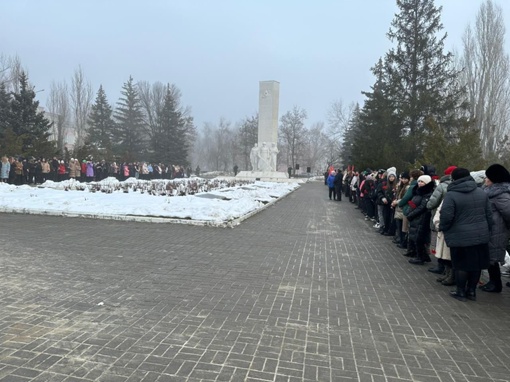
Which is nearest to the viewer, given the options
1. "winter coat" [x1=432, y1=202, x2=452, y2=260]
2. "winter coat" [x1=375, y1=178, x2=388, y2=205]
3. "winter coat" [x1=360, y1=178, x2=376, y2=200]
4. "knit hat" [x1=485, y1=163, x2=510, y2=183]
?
"knit hat" [x1=485, y1=163, x2=510, y2=183]

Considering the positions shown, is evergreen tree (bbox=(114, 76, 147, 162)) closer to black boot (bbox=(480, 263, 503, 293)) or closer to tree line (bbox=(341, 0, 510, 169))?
tree line (bbox=(341, 0, 510, 169))

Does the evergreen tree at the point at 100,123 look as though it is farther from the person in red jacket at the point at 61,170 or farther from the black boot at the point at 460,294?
the black boot at the point at 460,294

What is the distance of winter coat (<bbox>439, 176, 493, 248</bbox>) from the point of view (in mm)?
5395

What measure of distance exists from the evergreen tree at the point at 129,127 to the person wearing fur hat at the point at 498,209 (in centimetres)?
4657

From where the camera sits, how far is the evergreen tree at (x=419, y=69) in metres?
24.1

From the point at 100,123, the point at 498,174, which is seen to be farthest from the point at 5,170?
the point at 100,123

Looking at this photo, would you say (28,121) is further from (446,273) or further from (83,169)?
(446,273)

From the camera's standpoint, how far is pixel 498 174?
583cm

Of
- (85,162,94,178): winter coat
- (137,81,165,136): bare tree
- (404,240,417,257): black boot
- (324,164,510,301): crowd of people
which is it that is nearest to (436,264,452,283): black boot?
(324,164,510,301): crowd of people

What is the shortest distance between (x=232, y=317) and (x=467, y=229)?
3478 mm

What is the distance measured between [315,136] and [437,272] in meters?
92.4

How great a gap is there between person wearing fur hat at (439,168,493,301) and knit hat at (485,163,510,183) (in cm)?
48

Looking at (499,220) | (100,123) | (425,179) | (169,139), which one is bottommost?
(499,220)

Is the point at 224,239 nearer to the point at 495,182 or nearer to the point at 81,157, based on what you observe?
the point at 495,182
